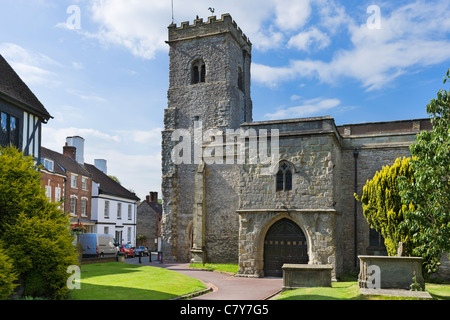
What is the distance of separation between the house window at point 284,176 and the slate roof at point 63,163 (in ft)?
68.1

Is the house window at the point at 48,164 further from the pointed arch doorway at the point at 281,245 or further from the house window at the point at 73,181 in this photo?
the pointed arch doorway at the point at 281,245

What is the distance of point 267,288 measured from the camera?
16.7 m

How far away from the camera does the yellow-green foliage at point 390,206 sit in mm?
15602

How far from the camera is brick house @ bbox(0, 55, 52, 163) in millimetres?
16328

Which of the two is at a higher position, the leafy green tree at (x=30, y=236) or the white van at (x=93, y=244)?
the leafy green tree at (x=30, y=236)

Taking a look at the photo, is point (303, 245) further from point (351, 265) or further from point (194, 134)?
point (194, 134)

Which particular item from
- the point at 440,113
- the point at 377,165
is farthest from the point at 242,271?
the point at 440,113

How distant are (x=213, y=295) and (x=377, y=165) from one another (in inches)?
492

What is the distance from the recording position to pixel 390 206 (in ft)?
52.5

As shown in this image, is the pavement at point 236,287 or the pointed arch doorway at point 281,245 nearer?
the pavement at point 236,287

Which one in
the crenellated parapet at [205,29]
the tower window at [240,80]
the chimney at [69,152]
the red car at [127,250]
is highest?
the crenellated parapet at [205,29]

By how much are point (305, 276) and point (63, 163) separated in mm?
27036

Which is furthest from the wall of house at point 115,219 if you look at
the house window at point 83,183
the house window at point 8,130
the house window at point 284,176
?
the house window at point 284,176

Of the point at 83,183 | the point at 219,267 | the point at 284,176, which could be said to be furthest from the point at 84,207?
the point at 284,176
